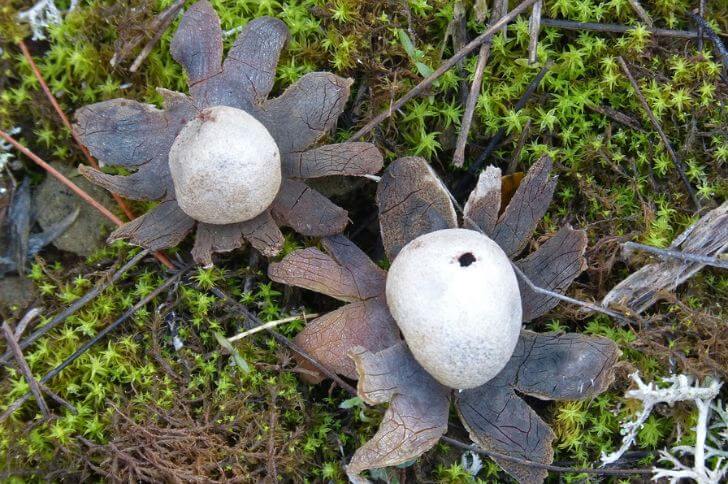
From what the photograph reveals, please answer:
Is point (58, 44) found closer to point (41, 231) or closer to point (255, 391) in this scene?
point (41, 231)

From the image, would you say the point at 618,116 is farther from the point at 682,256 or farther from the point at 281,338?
the point at 281,338

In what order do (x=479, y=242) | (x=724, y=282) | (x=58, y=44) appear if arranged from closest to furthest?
(x=479, y=242), (x=724, y=282), (x=58, y=44)

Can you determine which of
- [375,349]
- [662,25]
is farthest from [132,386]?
[662,25]

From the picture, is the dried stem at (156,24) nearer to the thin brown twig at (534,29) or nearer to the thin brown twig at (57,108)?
the thin brown twig at (57,108)

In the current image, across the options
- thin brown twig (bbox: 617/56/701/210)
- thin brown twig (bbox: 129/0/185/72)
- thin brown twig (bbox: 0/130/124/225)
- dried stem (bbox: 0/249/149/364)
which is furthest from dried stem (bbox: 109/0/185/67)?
thin brown twig (bbox: 617/56/701/210)

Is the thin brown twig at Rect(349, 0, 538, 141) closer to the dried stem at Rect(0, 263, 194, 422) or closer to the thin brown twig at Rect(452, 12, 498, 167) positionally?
the thin brown twig at Rect(452, 12, 498, 167)
